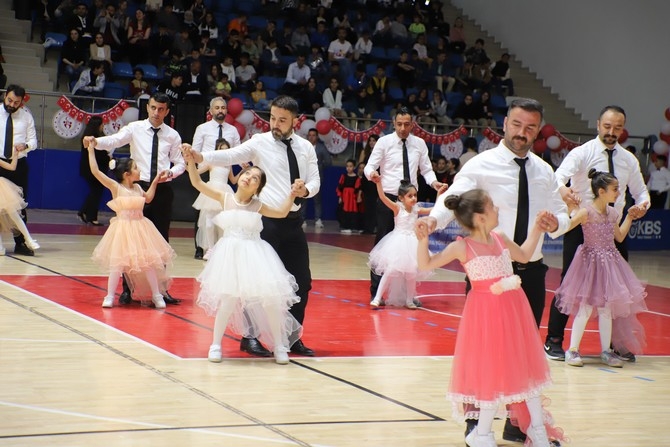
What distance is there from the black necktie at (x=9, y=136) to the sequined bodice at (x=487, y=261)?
801 cm

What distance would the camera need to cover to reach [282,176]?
6934 mm

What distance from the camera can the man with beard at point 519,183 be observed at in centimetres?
512

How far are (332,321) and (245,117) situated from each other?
9.10 m

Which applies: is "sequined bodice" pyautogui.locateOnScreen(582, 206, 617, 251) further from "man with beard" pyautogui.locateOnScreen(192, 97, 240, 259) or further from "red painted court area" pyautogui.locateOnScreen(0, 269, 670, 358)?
"man with beard" pyautogui.locateOnScreen(192, 97, 240, 259)

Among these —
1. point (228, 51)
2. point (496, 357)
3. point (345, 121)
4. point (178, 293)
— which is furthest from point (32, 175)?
point (496, 357)

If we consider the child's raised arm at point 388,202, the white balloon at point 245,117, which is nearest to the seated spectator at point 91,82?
the white balloon at point 245,117

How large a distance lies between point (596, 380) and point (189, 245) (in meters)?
8.49

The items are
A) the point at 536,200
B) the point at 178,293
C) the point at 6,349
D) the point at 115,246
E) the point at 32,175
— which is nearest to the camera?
the point at 536,200

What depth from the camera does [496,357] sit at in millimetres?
4594

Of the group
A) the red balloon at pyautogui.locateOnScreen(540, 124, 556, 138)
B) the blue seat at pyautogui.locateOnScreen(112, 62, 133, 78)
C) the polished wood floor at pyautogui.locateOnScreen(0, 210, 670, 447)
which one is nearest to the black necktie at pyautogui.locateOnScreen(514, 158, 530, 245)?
the polished wood floor at pyautogui.locateOnScreen(0, 210, 670, 447)

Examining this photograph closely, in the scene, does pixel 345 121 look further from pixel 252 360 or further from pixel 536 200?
pixel 536 200

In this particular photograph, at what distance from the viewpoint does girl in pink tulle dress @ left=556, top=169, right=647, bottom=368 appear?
23.4 feet

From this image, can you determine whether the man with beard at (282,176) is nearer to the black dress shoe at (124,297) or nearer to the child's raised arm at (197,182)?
the child's raised arm at (197,182)

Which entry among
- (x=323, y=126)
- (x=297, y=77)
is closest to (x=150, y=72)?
(x=297, y=77)
